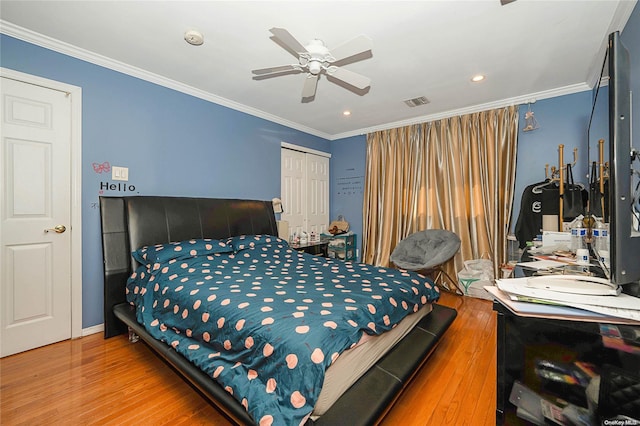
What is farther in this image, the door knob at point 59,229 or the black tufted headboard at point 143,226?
the black tufted headboard at point 143,226

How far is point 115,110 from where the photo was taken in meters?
2.62

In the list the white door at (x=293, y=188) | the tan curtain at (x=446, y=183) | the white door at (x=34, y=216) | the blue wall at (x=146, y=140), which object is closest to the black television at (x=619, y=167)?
the tan curtain at (x=446, y=183)

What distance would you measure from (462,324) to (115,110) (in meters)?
4.04

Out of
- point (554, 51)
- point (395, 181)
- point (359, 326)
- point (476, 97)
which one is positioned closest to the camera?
point (359, 326)

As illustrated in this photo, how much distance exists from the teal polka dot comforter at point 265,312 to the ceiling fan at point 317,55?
162cm

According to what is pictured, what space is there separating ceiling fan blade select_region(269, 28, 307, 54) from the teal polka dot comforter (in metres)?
1.62

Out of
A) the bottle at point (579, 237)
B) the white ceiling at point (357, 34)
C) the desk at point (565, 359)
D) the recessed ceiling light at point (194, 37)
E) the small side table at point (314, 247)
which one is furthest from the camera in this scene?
the small side table at point (314, 247)

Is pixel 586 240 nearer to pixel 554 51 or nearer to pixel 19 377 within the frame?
pixel 554 51

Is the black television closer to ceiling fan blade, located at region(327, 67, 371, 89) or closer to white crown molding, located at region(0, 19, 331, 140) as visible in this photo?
ceiling fan blade, located at region(327, 67, 371, 89)

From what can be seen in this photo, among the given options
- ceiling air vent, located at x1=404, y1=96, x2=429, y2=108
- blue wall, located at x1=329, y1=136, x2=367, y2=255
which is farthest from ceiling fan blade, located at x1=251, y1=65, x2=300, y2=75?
blue wall, located at x1=329, y1=136, x2=367, y2=255

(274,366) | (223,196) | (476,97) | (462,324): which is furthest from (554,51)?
(223,196)

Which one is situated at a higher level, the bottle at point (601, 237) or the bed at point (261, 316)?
the bottle at point (601, 237)

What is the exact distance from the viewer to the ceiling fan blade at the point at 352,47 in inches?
69.3

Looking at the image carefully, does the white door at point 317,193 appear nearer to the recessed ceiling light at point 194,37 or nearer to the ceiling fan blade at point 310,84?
the ceiling fan blade at point 310,84
